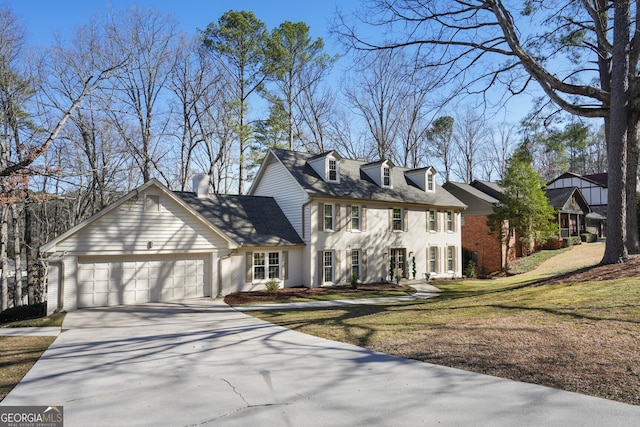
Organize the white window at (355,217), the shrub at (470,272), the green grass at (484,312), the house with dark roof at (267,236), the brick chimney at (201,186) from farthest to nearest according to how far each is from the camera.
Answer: the shrub at (470,272)
the white window at (355,217)
the brick chimney at (201,186)
the house with dark roof at (267,236)
the green grass at (484,312)

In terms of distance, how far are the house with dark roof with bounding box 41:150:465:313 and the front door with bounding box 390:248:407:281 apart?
0.09 metres

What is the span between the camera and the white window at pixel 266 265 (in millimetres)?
19781

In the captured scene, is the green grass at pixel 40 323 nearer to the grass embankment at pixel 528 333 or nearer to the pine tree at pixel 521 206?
the grass embankment at pixel 528 333

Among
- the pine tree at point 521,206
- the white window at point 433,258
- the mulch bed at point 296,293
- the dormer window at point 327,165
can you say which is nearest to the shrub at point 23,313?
the mulch bed at point 296,293

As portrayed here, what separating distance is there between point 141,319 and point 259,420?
925 centimetres

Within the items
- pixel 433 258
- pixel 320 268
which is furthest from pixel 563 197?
pixel 320 268

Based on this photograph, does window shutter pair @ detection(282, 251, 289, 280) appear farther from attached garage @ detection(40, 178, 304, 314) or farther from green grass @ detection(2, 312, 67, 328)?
green grass @ detection(2, 312, 67, 328)

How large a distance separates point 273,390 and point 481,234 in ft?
97.4

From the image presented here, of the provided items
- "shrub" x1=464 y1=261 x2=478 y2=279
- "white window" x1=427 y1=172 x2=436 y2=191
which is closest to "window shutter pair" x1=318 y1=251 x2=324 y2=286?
"white window" x1=427 y1=172 x2=436 y2=191

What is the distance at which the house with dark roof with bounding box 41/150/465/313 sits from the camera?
15.1 m

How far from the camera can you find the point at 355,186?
2356cm

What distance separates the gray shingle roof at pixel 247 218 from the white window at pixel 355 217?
3.34 metres

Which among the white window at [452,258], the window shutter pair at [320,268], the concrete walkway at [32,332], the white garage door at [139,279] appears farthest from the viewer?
the white window at [452,258]

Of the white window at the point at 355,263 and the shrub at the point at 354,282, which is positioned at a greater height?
the white window at the point at 355,263
